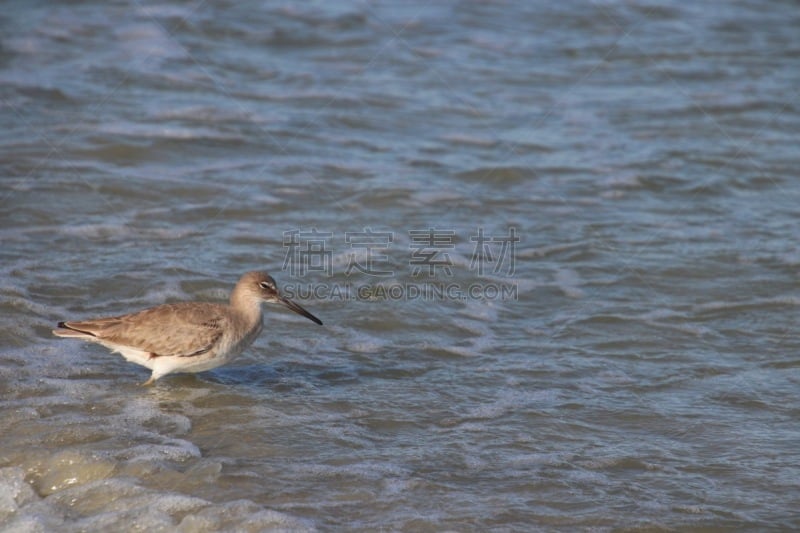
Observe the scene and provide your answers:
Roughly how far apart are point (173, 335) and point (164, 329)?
8 centimetres

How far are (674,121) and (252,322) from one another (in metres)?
7.50

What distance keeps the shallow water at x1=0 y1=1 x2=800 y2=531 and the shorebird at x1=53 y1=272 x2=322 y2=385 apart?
0.75 feet

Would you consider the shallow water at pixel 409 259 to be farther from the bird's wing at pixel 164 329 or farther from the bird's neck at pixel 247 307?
the bird's neck at pixel 247 307

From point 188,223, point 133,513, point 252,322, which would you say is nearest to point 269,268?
point 188,223

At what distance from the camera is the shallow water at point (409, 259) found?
5785mm

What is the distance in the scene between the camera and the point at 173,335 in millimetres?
6848

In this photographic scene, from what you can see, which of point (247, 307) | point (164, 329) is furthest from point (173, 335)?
point (247, 307)

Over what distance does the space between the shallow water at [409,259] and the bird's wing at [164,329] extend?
1.01 ft

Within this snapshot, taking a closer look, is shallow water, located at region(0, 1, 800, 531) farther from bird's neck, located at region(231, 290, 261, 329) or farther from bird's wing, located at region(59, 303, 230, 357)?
bird's neck, located at region(231, 290, 261, 329)

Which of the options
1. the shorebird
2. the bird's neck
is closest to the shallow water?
the shorebird

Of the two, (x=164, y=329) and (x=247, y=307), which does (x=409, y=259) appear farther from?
(x=164, y=329)

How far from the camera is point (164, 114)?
12062 mm

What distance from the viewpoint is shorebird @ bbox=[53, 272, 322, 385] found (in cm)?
680

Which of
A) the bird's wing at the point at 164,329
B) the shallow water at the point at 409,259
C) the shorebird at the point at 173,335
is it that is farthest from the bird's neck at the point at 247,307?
the shallow water at the point at 409,259
